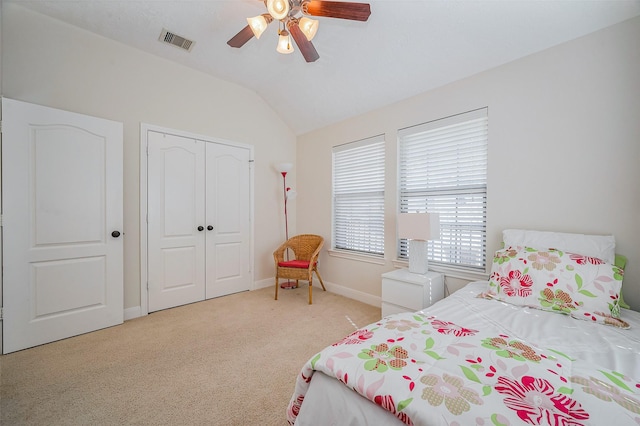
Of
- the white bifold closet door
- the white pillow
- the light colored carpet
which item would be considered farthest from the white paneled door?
the white pillow

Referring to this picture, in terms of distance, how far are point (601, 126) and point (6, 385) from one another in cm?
465

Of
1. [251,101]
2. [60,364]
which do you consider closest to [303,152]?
[251,101]

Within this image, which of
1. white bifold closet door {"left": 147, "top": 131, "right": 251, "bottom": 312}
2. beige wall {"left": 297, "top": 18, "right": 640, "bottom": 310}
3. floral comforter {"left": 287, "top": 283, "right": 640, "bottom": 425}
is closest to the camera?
floral comforter {"left": 287, "top": 283, "right": 640, "bottom": 425}

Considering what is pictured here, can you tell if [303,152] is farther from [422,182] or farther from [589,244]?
[589,244]

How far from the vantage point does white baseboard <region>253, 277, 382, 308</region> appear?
3.38 meters

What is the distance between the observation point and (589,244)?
1857mm

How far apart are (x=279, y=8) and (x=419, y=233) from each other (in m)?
2.21

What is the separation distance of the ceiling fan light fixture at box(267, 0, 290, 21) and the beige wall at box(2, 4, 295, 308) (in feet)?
6.93

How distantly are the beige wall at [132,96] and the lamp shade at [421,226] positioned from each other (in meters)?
2.33

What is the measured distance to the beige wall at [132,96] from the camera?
2.43m

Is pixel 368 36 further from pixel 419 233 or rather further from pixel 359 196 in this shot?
pixel 419 233

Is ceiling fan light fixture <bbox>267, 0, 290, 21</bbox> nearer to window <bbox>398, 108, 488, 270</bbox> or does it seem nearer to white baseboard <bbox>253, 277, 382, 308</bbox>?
window <bbox>398, 108, 488, 270</bbox>

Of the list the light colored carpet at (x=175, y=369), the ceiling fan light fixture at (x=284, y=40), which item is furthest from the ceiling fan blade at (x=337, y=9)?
the light colored carpet at (x=175, y=369)

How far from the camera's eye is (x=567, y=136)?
207cm
